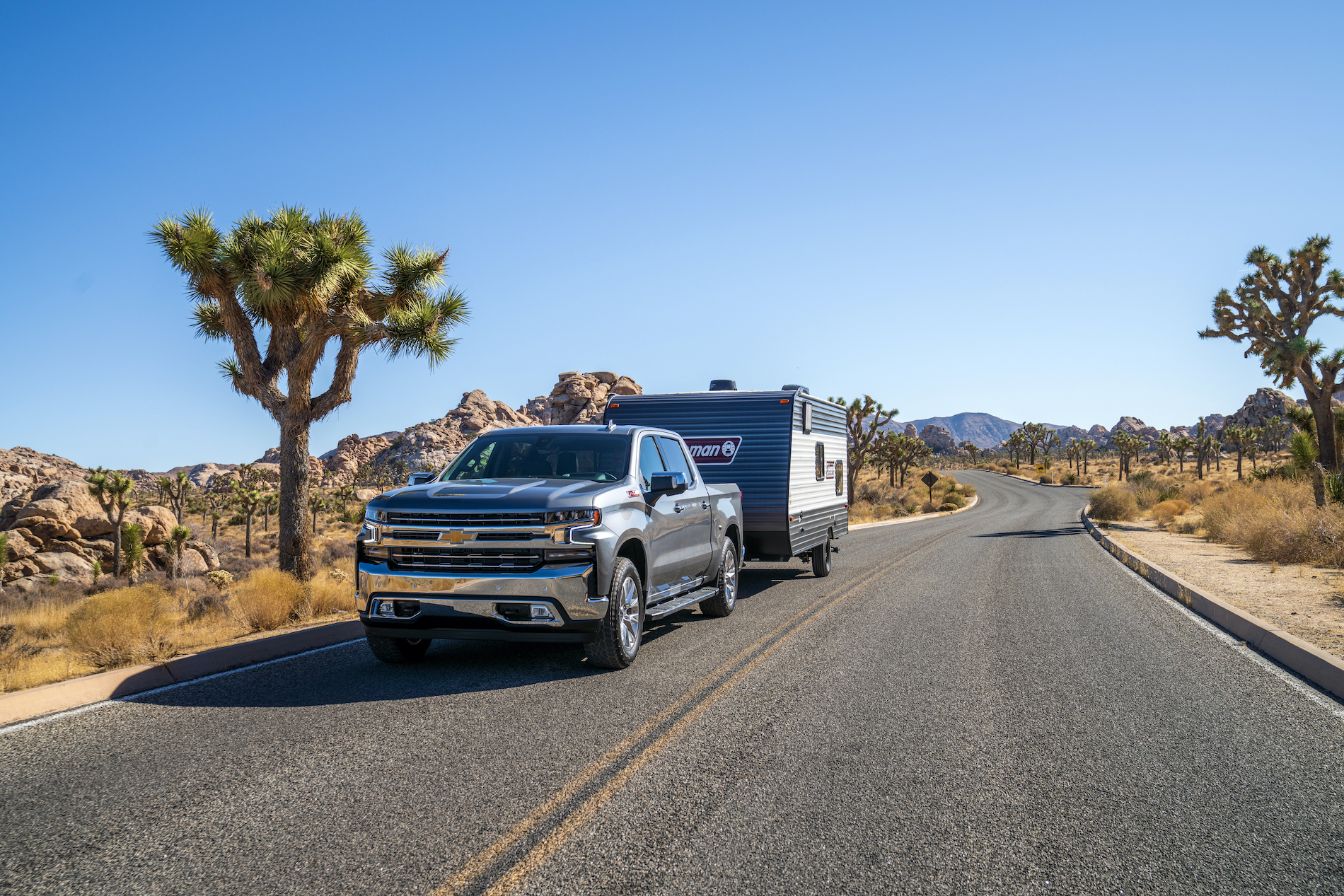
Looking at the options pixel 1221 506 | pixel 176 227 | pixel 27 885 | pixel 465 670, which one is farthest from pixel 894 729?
pixel 1221 506

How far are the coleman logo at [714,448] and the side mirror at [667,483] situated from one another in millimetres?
4122

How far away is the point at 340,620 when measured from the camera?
9883 millimetres

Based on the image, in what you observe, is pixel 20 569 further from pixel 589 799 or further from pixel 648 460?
pixel 589 799

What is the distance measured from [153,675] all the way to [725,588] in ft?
19.3

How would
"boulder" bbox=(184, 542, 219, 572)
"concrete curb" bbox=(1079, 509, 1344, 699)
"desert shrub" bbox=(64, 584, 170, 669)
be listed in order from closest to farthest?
"concrete curb" bbox=(1079, 509, 1344, 699)
"desert shrub" bbox=(64, 584, 170, 669)
"boulder" bbox=(184, 542, 219, 572)

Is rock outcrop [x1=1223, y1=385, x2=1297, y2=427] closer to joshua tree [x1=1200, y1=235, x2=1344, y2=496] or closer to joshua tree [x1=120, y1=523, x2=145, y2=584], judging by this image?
joshua tree [x1=1200, y1=235, x2=1344, y2=496]

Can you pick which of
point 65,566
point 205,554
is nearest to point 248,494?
point 205,554

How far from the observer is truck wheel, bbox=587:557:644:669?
23.0 ft

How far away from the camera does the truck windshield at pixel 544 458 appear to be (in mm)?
8141

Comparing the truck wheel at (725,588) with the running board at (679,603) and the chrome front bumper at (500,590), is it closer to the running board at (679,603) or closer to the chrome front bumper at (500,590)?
the running board at (679,603)

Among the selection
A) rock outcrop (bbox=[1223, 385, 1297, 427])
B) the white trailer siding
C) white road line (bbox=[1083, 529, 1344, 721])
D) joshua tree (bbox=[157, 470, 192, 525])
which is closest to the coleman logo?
the white trailer siding

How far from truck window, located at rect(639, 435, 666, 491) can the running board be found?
116 cm

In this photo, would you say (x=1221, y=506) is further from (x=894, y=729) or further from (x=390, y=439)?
(x=390, y=439)

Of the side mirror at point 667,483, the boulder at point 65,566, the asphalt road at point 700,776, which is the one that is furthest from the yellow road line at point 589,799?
the boulder at point 65,566
